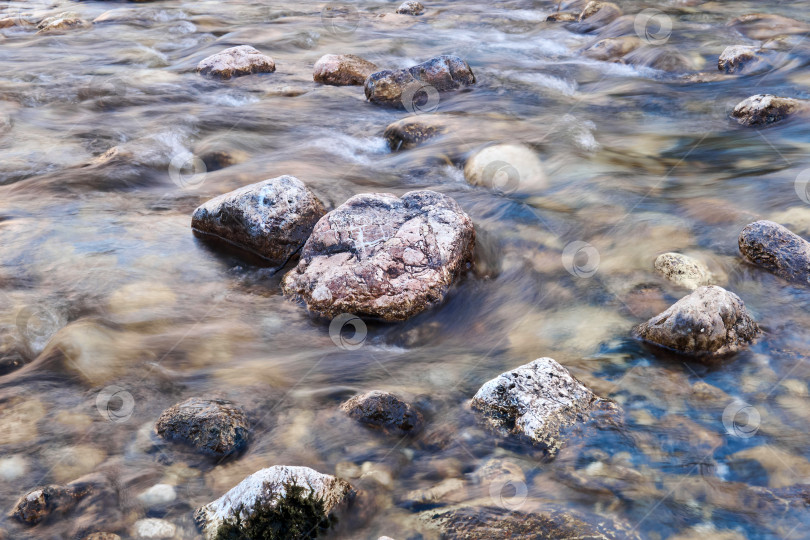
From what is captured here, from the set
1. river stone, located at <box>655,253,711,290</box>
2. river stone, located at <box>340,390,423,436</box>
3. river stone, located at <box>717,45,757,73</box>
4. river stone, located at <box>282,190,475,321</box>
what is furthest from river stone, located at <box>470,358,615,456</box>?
river stone, located at <box>717,45,757,73</box>

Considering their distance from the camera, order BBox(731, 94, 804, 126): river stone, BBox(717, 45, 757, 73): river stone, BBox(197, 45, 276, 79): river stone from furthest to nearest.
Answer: BBox(197, 45, 276, 79): river stone, BBox(717, 45, 757, 73): river stone, BBox(731, 94, 804, 126): river stone

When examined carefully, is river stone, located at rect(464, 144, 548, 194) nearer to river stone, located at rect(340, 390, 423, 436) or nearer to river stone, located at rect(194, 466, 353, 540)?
river stone, located at rect(340, 390, 423, 436)

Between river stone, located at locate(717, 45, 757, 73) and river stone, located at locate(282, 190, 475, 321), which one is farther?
river stone, located at locate(717, 45, 757, 73)

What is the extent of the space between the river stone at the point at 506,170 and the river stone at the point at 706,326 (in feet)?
8.25

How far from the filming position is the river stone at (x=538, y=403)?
313 cm

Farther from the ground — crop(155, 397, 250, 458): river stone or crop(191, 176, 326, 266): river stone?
crop(191, 176, 326, 266): river stone

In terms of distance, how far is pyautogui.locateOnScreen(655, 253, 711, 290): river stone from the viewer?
4273 mm

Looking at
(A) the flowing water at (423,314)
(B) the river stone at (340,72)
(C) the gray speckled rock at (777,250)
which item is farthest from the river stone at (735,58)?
(C) the gray speckled rock at (777,250)

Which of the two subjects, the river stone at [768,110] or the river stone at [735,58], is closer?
the river stone at [768,110]

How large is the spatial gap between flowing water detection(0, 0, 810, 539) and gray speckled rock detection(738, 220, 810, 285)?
6.3 inches

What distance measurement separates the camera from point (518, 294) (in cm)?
460

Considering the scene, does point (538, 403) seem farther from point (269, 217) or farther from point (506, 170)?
point (506, 170)

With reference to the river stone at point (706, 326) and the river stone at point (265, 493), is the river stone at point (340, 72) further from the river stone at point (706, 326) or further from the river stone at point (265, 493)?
the river stone at point (265, 493)

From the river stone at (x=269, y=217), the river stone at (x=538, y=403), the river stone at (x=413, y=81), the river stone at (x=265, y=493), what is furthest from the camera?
the river stone at (x=413, y=81)
